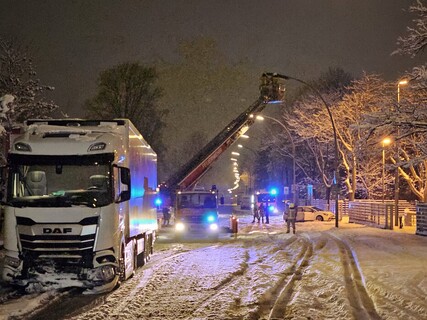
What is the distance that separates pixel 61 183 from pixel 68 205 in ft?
2.76

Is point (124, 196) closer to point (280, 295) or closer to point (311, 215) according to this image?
point (280, 295)

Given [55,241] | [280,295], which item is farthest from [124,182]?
[280,295]

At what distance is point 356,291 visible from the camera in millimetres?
11938

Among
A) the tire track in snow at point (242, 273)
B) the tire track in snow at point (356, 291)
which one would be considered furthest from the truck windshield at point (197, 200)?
the tire track in snow at point (356, 291)

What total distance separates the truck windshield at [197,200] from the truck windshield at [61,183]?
570 inches

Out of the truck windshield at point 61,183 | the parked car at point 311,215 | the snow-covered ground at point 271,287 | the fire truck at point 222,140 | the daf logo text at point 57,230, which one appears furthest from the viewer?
the parked car at point 311,215

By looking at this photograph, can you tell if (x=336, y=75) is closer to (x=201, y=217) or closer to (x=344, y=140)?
(x=344, y=140)

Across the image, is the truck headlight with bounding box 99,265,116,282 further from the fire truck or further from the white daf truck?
the fire truck

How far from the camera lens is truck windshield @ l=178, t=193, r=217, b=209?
2670 cm

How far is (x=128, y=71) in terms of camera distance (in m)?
46.6

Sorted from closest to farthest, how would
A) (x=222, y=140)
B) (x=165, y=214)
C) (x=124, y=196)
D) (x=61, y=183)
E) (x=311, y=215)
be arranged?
(x=61, y=183), (x=124, y=196), (x=222, y=140), (x=165, y=214), (x=311, y=215)

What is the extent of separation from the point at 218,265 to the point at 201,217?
9.88 metres

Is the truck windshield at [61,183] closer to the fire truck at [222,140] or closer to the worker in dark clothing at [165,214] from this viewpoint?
the fire truck at [222,140]

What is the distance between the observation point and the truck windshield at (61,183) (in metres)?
12.1
